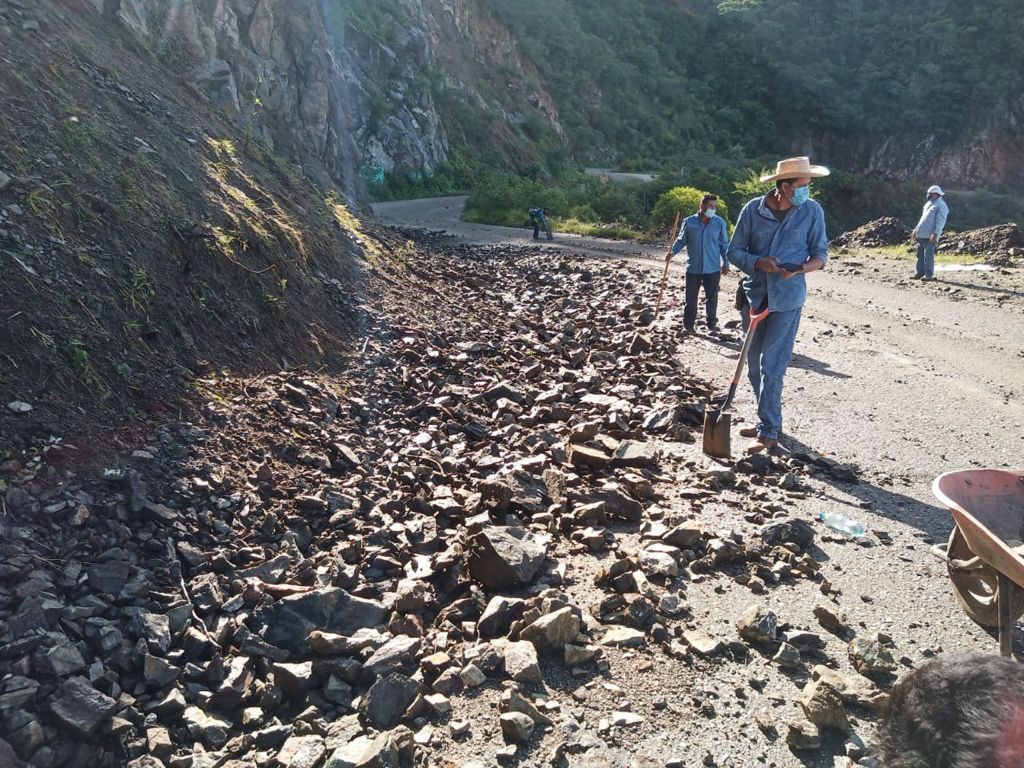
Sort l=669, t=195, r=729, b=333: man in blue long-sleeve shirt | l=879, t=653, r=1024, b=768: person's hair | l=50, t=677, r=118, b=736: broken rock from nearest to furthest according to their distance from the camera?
l=879, t=653, r=1024, b=768: person's hair → l=50, t=677, r=118, b=736: broken rock → l=669, t=195, r=729, b=333: man in blue long-sleeve shirt

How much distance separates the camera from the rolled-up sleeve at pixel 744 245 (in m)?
5.25

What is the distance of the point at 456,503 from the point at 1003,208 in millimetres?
43622

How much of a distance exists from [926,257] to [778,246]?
956cm

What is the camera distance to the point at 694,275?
9.11 m

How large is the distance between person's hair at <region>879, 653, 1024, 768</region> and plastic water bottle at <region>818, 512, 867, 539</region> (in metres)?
2.14

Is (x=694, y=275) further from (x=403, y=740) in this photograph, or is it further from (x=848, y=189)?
(x=848, y=189)

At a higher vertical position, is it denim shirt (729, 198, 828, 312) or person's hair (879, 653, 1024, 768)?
denim shirt (729, 198, 828, 312)

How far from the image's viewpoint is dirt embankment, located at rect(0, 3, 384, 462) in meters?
4.18

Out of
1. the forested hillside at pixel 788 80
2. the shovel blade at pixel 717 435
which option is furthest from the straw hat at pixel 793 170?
the forested hillside at pixel 788 80

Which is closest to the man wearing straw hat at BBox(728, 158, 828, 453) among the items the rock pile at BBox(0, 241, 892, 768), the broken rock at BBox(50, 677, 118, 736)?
the rock pile at BBox(0, 241, 892, 768)

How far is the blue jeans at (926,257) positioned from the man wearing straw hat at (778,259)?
8948mm

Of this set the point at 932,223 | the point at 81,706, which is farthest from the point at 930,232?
the point at 81,706

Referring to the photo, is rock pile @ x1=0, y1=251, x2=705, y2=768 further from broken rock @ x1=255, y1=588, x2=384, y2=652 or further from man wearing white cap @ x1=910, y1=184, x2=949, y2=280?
man wearing white cap @ x1=910, y1=184, x2=949, y2=280

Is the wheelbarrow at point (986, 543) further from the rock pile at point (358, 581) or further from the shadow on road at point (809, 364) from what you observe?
the shadow on road at point (809, 364)
